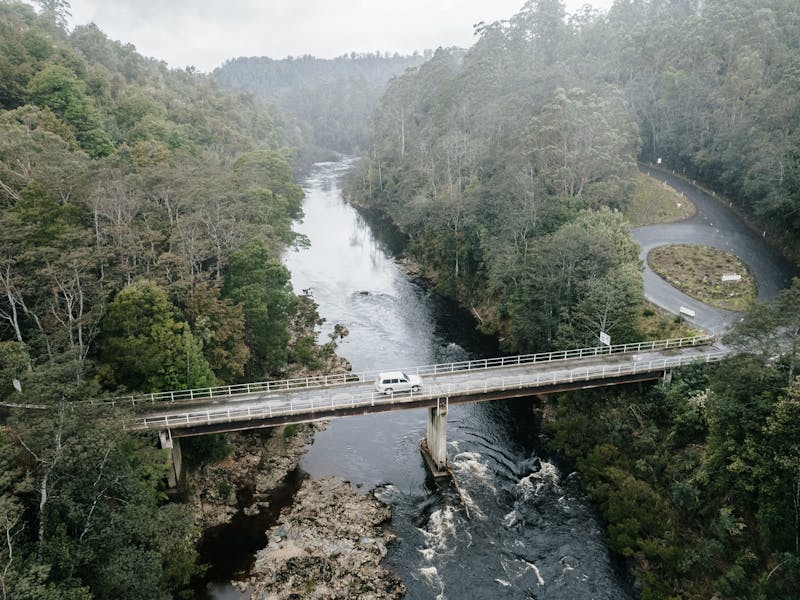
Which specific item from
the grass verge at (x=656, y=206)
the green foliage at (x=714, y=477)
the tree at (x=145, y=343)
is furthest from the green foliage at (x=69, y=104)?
the grass verge at (x=656, y=206)

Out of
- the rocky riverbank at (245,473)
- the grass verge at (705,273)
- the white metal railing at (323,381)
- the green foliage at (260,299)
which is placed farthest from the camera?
the grass verge at (705,273)

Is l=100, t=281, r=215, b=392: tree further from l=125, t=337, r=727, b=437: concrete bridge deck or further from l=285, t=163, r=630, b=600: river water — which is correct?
l=285, t=163, r=630, b=600: river water

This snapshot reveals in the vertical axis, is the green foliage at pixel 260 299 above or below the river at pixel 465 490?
above

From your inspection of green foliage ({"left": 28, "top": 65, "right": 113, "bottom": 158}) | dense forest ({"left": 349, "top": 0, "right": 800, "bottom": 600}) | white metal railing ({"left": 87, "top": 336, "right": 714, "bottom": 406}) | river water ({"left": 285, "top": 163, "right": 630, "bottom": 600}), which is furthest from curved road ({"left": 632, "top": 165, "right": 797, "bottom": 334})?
green foliage ({"left": 28, "top": 65, "right": 113, "bottom": 158})

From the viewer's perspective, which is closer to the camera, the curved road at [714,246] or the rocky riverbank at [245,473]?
the rocky riverbank at [245,473]

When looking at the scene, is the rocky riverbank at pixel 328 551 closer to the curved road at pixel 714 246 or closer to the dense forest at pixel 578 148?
the dense forest at pixel 578 148

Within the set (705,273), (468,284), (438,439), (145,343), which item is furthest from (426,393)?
(705,273)

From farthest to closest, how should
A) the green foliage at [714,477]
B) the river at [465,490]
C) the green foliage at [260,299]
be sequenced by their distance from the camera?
the green foliage at [260,299]
the river at [465,490]
the green foliage at [714,477]

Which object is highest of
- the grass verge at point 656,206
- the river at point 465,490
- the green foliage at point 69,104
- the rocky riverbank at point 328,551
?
the green foliage at point 69,104
